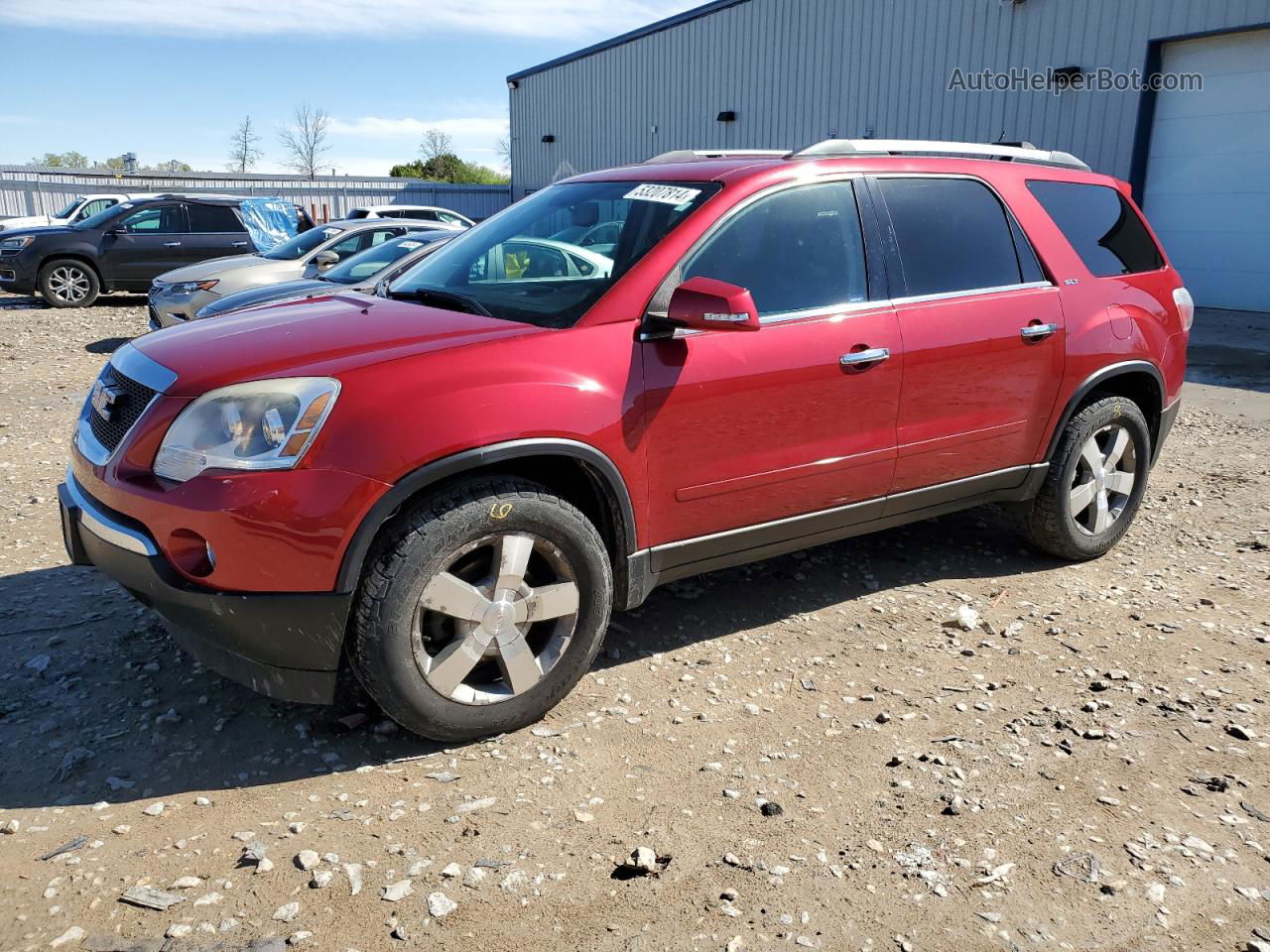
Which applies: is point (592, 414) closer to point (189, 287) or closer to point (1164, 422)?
point (1164, 422)

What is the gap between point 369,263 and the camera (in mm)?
9625

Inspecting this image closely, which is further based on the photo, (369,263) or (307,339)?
(369,263)

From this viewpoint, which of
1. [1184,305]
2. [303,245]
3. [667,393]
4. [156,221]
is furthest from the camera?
[156,221]

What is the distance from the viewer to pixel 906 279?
3.93 metres

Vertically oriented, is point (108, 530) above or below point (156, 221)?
below

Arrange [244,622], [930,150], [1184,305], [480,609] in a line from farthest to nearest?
1. [1184,305]
2. [930,150]
3. [480,609]
4. [244,622]

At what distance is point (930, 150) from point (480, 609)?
2835mm

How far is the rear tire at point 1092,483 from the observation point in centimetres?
459

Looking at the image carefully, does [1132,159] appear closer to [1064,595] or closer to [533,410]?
[1064,595]

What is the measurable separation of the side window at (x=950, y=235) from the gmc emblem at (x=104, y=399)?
2849 millimetres

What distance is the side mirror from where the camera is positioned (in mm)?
3115

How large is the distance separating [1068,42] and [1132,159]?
2304 mm

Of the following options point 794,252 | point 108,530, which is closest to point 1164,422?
point 794,252

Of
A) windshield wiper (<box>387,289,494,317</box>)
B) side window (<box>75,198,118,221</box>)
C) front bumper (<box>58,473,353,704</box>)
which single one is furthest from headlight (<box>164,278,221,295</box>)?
side window (<box>75,198,118,221</box>)
